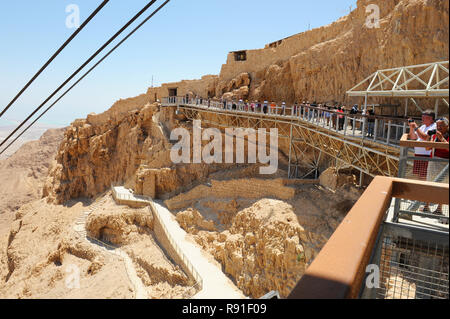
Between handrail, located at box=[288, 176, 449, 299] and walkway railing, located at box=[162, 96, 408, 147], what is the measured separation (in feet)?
19.4

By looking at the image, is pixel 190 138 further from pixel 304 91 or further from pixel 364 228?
pixel 364 228

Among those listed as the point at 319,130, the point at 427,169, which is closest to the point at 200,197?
the point at 319,130

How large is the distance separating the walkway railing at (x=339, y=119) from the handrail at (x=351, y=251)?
19.4ft

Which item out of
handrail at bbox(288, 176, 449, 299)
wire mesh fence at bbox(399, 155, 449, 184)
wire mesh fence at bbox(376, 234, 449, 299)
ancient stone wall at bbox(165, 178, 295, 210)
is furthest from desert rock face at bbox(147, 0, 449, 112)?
handrail at bbox(288, 176, 449, 299)

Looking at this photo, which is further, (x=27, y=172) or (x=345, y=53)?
(x=27, y=172)

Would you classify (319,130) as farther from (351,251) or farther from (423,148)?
(351,251)

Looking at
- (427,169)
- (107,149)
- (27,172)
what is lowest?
(27,172)

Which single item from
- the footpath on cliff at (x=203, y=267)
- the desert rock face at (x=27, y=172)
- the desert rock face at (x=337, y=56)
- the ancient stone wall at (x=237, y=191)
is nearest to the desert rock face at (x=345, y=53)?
the desert rock face at (x=337, y=56)

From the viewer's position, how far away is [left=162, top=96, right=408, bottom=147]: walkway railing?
9438 mm

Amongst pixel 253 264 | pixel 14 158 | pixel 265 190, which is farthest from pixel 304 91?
pixel 14 158

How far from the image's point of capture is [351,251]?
1937 mm

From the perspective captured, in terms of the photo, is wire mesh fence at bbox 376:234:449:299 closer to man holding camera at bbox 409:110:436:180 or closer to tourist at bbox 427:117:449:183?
tourist at bbox 427:117:449:183

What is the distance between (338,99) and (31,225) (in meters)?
25.0

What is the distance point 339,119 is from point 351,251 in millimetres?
→ 10919
